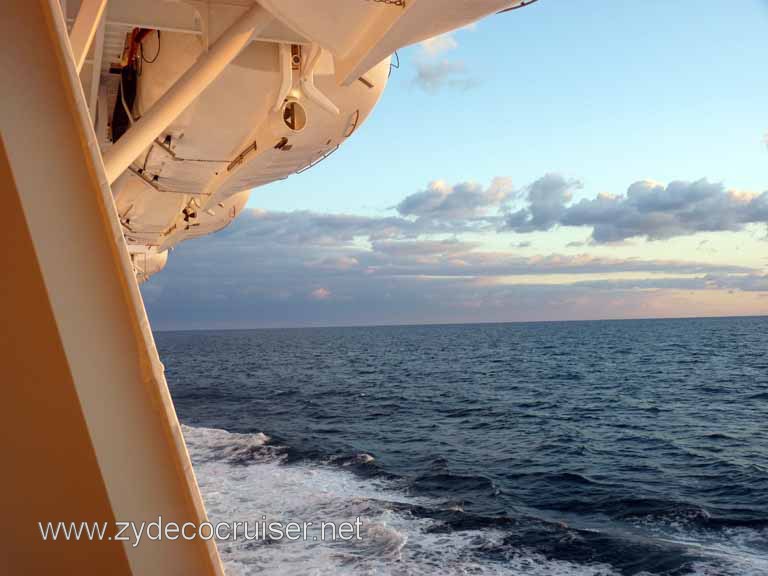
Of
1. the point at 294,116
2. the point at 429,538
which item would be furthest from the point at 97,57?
the point at 429,538

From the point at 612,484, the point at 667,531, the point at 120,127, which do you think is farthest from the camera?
the point at 612,484

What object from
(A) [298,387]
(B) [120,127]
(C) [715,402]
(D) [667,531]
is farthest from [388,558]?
(A) [298,387]

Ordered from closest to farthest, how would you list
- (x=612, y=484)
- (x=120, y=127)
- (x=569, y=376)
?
(x=120, y=127)
(x=612, y=484)
(x=569, y=376)

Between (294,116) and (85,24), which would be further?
(294,116)

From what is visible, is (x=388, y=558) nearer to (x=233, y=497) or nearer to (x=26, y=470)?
(x=233, y=497)

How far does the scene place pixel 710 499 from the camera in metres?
14.6

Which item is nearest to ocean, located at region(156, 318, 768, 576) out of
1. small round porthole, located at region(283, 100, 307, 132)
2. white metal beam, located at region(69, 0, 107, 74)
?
small round porthole, located at region(283, 100, 307, 132)

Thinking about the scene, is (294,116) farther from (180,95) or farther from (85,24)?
(85,24)

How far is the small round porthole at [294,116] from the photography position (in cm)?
656

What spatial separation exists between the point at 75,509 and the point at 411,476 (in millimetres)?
15225

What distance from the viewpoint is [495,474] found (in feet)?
56.4

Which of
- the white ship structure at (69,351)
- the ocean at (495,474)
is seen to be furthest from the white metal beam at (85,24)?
the ocean at (495,474)

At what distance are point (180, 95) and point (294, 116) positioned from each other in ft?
6.76

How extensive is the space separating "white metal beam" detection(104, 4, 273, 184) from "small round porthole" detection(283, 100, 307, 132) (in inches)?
64.8
